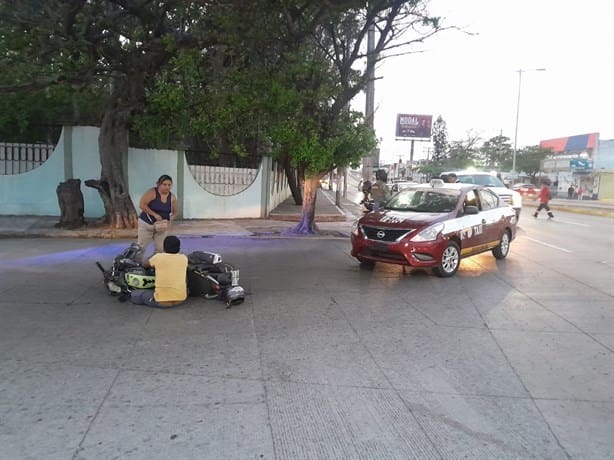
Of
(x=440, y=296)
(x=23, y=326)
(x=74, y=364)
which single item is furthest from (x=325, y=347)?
(x=23, y=326)

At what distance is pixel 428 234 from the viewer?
8234 millimetres

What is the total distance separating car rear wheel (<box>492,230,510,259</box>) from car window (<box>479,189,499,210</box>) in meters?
0.64

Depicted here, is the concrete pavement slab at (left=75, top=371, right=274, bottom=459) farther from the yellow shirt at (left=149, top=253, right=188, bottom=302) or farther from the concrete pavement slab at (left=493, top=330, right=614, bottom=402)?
the concrete pavement slab at (left=493, top=330, right=614, bottom=402)

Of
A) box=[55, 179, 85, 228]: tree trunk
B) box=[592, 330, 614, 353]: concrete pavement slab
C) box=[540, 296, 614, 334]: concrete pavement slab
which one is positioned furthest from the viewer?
box=[55, 179, 85, 228]: tree trunk

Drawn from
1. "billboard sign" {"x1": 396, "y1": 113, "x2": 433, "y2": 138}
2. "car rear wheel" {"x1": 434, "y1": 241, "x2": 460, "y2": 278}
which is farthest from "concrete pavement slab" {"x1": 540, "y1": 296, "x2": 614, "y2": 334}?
"billboard sign" {"x1": 396, "y1": 113, "x2": 433, "y2": 138}

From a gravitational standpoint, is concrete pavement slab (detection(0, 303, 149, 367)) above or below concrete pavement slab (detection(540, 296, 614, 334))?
below

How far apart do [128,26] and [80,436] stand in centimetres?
1201

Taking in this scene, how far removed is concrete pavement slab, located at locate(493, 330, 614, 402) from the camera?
13.8ft

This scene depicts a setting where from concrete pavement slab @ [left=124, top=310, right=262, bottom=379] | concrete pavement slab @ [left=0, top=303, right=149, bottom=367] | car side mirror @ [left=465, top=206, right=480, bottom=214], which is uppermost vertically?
car side mirror @ [left=465, top=206, right=480, bottom=214]

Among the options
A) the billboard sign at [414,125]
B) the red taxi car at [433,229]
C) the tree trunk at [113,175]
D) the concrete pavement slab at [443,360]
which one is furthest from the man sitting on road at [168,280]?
the billboard sign at [414,125]

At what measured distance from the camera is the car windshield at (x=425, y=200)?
9242mm

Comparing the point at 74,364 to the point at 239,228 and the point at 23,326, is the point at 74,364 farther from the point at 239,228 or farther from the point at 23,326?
the point at 239,228

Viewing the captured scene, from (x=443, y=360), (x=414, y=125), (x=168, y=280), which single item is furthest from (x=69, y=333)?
(x=414, y=125)

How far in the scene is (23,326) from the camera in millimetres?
5441
